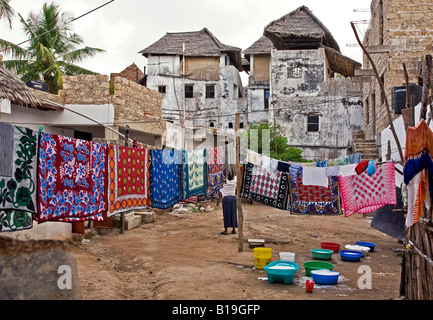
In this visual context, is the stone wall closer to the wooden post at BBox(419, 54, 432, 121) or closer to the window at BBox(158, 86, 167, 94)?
the wooden post at BBox(419, 54, 432, 121)

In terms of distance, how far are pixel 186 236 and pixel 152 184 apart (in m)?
3.09

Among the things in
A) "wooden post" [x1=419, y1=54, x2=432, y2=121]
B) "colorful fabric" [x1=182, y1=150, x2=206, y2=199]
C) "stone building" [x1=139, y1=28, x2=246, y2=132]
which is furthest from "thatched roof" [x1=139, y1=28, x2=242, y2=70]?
"wooden post" [x1=419, y1=54, x2=432, y2=121]

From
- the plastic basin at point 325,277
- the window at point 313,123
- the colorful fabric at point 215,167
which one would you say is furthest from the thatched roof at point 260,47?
the plastic basin at point 325,277

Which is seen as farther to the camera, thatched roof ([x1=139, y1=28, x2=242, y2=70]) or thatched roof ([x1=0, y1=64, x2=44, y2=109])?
thatched roof ([x1=139, y1=28, x2=242, y2=70])

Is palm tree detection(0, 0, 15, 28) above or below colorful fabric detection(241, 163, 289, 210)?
above

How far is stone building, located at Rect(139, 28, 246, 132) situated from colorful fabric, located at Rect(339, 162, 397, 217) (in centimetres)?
2098

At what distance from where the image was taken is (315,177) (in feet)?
25.0

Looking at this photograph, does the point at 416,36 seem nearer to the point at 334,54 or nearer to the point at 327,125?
the point at 327,125

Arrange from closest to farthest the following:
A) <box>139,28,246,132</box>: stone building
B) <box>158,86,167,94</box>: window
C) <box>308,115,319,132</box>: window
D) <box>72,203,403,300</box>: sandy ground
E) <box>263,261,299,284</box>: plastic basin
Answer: <box>72,203,403,300</box>: sandy ground
<box>263,261,299,284</box>: plastic basin
<box>308,115,319,132</box>: window
<box>139,28,246,132</box>: stone building
<box>158,86,167,94</box>: window

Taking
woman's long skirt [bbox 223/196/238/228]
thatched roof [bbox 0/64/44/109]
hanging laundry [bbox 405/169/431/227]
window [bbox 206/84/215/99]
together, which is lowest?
woman's long skirt [bbox 223/196/238/228]

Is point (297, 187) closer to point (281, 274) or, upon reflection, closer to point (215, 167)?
point (215, 167)

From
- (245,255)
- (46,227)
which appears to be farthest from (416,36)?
(46,227)

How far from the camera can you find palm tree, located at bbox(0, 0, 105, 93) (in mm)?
16641

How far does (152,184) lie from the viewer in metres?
7.39
